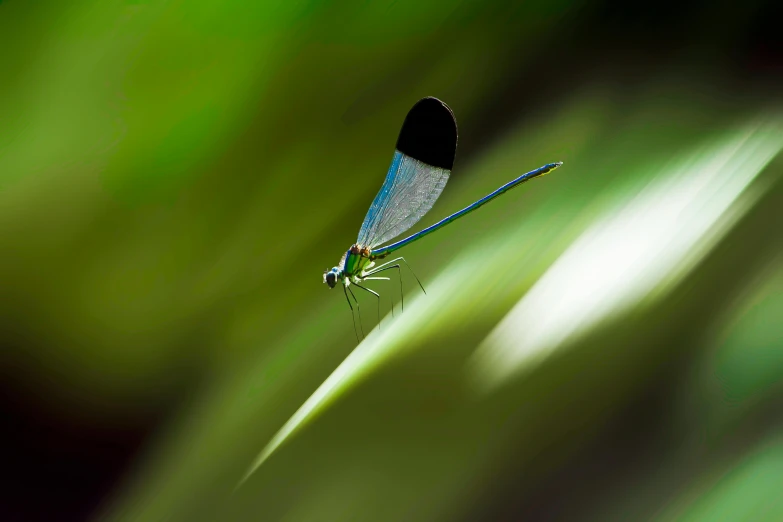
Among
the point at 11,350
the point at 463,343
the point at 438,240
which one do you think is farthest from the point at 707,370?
the point at 11,350

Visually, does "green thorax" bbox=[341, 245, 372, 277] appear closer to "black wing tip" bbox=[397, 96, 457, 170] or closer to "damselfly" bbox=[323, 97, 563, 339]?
"damselfly" bbox=[323, 97, 563, 339]

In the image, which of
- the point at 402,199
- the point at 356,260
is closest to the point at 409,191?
the point at 402,199

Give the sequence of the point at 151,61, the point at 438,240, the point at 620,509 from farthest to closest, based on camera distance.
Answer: the point at 438,240
the point at 151,61
the point at 620,509

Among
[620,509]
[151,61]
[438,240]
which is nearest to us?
[620,509]

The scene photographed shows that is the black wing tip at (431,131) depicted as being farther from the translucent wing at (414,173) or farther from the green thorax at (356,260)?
the green thorax at (356,260)

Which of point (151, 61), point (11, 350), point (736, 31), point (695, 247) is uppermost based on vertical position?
point (151, 61)

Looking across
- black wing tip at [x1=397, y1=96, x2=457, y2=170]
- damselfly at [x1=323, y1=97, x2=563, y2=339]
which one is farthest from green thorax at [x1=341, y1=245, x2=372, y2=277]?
black wing tip at [x1=397, y1=96, x2=457, y2=170]

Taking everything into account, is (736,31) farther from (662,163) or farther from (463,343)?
(463,343)
